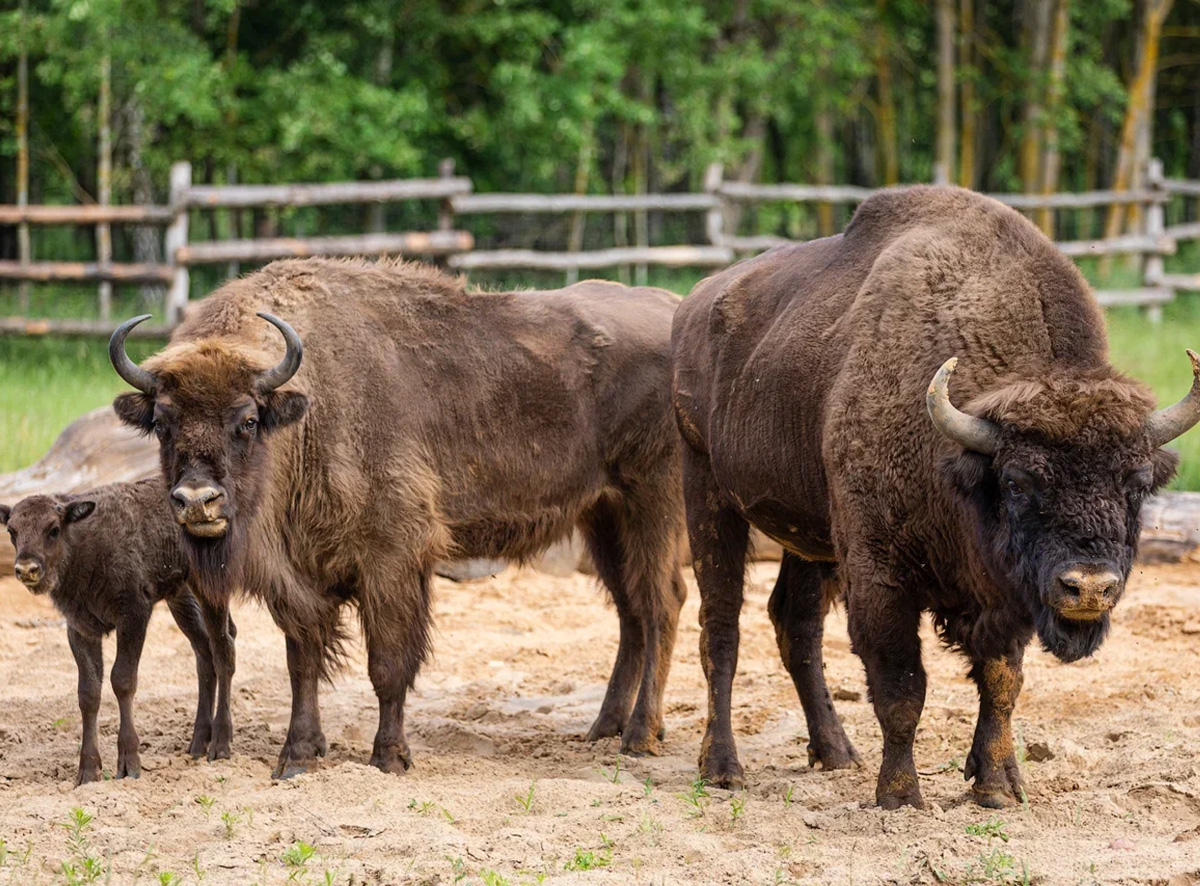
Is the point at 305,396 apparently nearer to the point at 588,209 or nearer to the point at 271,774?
the point at 271,774

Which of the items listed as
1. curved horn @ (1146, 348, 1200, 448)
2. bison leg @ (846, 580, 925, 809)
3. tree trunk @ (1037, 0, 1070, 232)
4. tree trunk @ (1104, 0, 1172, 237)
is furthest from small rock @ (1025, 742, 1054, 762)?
tree trunk @ (1104, 0, 1172, 237)

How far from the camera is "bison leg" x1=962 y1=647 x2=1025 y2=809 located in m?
5.58

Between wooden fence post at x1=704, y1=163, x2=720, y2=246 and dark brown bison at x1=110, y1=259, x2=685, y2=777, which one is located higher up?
wooden fence post at x1=704, y1=163, x2=720, y2=246

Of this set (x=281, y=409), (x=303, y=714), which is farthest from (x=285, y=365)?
(x=303, y=714)

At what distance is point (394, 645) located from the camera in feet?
22.2

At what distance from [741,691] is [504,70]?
50.7ft

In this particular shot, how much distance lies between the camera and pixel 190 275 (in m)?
19.0

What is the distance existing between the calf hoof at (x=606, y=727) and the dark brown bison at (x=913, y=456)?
0.94m

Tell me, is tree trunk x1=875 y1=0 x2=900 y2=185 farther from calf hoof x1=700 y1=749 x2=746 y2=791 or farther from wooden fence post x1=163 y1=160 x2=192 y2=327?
calf hoof x1=700 y1=749 x2=746 y2=791

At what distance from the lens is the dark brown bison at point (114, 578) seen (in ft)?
21.2

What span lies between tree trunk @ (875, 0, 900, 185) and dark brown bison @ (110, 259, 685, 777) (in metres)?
21.9

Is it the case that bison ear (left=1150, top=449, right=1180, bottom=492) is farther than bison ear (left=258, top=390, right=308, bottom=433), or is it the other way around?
bison ear (left=258, top=390, right=308, bottom=433)

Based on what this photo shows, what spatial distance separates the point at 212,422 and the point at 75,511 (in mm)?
970

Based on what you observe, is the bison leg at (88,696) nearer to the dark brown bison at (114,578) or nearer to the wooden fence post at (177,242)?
the dark brown bison at (114,578)
